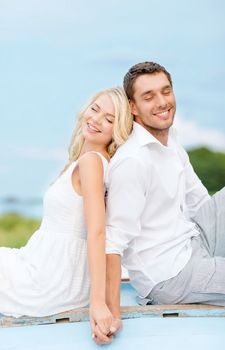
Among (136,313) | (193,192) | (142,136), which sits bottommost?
(136,313)

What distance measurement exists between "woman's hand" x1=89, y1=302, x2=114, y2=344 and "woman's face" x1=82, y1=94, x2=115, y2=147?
49 cm

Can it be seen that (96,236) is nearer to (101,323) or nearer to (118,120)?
(101,323)

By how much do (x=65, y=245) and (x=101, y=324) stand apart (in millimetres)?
275

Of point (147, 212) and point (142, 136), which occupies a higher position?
point (142, 136)

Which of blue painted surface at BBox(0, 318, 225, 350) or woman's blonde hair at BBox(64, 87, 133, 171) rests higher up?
woman's blonde hair at BBox(64, 87, 133, 171)

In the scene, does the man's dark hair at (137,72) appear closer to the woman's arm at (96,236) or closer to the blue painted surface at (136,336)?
the woman's arm at (96,236)

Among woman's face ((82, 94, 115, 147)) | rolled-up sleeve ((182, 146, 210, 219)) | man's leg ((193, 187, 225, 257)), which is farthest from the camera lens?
rolled-up sleeve ((182, 146, 210, 219))

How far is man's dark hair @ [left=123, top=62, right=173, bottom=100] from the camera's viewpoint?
1946 millimetres

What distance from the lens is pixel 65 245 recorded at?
6.03 ft

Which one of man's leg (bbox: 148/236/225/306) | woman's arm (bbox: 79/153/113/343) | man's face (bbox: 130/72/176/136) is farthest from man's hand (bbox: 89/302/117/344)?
man's face (bbox: 130/72/176/136)

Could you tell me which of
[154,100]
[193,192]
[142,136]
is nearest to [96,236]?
[142,136]

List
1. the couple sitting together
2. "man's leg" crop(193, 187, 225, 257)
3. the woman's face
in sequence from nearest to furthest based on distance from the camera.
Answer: the couple sitting together, the woman's face, "man's leg" crop(193, 187, 225, 257)

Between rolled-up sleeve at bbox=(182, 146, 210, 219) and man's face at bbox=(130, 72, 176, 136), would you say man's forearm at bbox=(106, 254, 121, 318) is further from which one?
rolled-up sleeve at bbox=(182, 146, 210, 219)

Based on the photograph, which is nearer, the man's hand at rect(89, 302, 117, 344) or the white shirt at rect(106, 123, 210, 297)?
the man's hand at rect(89, 302, 117, 344)
